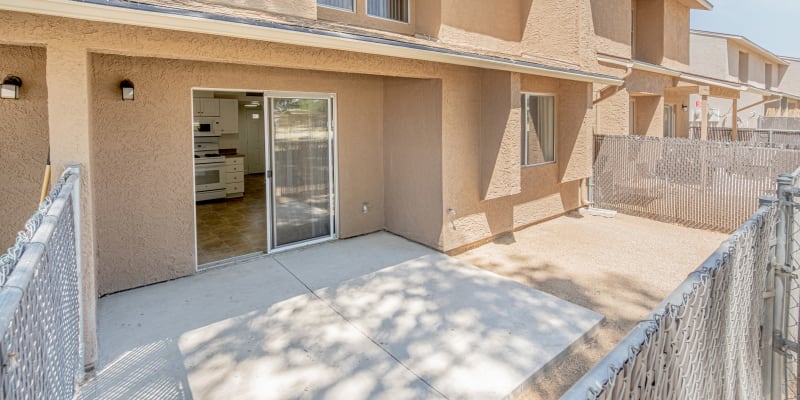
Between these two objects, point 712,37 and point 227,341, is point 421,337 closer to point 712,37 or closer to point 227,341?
point 227,341

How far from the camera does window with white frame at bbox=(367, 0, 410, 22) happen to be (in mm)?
9353

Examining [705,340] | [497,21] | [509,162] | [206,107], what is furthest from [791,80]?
[705,340]

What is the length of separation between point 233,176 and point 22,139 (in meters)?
8.93

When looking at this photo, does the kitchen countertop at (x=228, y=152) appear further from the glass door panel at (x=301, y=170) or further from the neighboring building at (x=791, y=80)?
the neighboring building at (x=791, y=80)

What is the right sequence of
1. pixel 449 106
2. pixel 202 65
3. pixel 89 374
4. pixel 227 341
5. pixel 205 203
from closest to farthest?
pixel 89 374, pixel 227 341, pixel 202 65, pixel 449 106, pixel 205 203

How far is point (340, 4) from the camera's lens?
29.3ft

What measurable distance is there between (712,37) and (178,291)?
31263 mm

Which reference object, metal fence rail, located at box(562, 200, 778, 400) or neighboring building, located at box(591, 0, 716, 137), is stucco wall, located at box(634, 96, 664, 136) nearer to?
neighboring building, located at box(591, 0, 716, 137)

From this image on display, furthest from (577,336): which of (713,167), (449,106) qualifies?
(713,167)

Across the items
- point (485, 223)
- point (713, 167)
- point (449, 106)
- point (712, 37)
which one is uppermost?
point (712, 37)

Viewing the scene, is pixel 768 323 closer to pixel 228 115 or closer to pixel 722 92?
pixel 228 115

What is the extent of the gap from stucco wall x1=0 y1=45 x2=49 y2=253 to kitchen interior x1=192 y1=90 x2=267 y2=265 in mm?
3044

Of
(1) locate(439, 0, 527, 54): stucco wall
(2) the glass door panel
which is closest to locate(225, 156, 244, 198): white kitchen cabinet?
(2) the glass door panel

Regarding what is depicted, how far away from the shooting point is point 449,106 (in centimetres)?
842
